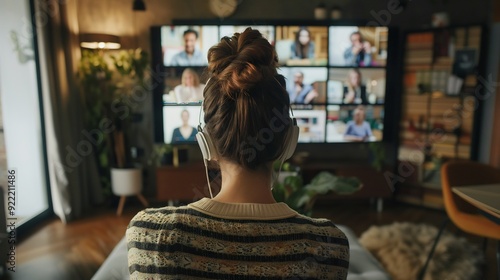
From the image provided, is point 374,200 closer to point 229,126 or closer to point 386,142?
point 386,142

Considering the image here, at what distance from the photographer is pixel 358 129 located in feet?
12.0

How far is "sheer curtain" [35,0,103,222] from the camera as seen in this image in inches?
120

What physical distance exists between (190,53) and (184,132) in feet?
2.40

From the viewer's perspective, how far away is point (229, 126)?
72 cm

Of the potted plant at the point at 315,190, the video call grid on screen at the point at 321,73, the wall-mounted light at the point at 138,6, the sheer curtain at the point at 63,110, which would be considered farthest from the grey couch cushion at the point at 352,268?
the wall-mounted light at the point at 138,6

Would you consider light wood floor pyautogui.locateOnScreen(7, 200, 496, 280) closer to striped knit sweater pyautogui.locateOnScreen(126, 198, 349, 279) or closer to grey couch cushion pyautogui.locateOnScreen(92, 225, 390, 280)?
grey couch cushion pyautogui.locateOnScreen(92, 225, 390, 280)

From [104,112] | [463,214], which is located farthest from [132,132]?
[463,214]

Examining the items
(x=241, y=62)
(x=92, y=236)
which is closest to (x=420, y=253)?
(x=241, y=62)

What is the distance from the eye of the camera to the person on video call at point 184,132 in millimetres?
3445

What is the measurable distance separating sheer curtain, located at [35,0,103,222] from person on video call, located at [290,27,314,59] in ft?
6.67

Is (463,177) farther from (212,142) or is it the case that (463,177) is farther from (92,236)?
(92,236)

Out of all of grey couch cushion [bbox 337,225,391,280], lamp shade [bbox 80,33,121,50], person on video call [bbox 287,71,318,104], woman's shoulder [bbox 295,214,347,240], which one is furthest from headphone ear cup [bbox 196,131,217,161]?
lamp shade [bbox 80,33,121,50]

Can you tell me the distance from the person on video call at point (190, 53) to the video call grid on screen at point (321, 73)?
0.03m

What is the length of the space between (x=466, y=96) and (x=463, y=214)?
1.63m
